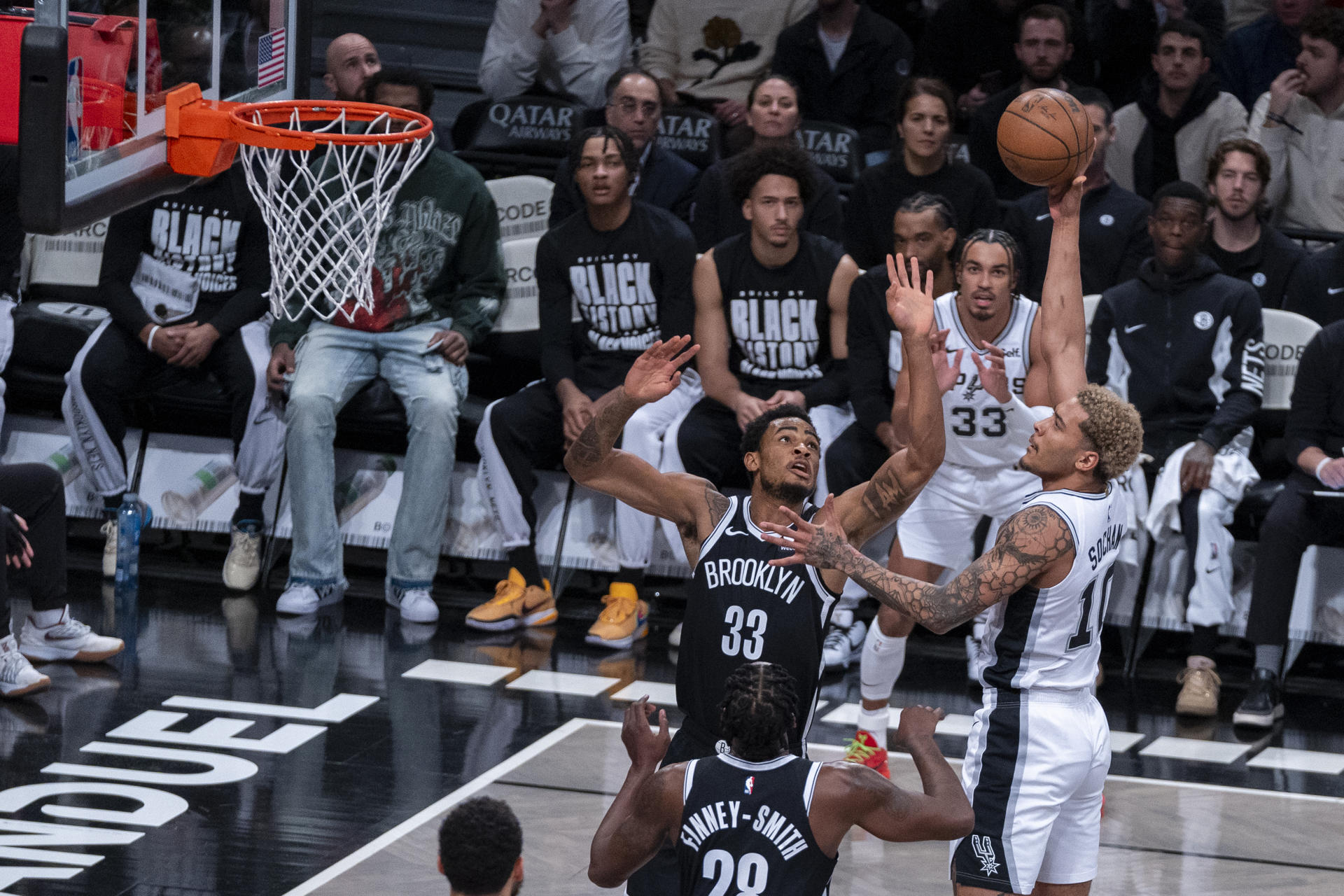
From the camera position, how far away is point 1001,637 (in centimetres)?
450

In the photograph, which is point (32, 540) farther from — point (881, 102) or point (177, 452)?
point (881, 102)

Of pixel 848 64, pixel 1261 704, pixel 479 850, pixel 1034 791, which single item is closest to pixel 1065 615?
pixel 1034 791

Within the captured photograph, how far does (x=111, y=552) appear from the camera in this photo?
859cm

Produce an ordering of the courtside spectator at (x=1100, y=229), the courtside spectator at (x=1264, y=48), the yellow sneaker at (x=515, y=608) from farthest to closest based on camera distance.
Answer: the courtside spectator at (x=1264, y=48)
the courtside spectator at (x=1100, y=229)
the yellow sneaker at (x=515, y=608)

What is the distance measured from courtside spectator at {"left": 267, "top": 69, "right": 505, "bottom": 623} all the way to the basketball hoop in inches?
7.1

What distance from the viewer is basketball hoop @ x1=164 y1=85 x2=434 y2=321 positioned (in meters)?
5.88

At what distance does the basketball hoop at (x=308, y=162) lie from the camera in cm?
588

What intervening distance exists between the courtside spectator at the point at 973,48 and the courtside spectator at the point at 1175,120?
69 centimetres

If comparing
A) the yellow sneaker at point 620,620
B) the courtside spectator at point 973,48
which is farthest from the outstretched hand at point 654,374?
the courtside spectator at point 973,48

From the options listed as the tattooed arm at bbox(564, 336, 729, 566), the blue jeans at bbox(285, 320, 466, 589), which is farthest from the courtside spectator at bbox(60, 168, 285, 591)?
the tattooed arm at bbox(564, 336, 729, 566)

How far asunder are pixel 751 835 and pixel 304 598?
4951 millimetres

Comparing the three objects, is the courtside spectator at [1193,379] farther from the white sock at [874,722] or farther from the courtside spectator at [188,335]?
the courtside spectator at [188,335]

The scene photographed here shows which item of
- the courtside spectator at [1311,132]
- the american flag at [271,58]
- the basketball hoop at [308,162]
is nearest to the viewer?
the basketball hoop at [308,162]

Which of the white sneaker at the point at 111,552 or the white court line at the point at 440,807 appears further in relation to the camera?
the white sneaker at the point at 111,552
